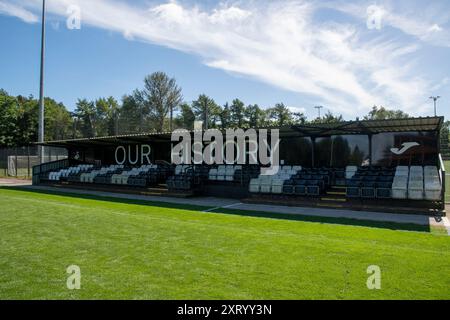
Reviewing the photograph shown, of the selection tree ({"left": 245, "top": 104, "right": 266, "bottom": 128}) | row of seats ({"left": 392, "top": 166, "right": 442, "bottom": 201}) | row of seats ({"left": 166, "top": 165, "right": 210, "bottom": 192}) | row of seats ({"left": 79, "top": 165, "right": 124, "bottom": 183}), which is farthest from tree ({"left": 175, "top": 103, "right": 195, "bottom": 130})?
row of seats ({"left": 392, "top": 166, "right": 442, "bottom": 201})

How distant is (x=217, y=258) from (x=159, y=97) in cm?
5143

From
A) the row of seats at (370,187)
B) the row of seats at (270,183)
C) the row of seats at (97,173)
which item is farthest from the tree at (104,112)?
the row of seats at (370,187)

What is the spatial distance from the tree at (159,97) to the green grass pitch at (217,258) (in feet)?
150

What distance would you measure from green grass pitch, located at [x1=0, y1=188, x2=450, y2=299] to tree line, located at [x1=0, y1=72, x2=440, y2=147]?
130 feet

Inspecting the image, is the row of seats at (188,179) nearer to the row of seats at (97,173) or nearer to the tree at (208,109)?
the row of seats at (97,173)

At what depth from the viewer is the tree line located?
173ft

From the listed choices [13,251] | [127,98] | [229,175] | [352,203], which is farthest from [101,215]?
[127,98]

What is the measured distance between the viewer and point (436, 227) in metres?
9.14

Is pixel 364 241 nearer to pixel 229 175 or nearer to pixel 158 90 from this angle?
pixel 229 175

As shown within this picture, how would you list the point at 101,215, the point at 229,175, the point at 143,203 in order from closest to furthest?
the point at 101,215 → the point at 143,203 → the point at 229,175

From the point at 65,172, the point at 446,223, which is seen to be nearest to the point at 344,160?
the point at 446,223

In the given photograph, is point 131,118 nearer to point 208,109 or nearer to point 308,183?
point 208,109

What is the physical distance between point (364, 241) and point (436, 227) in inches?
123

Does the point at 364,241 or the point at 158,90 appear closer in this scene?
the point at 364,241
